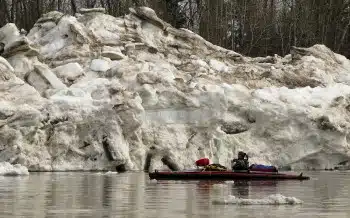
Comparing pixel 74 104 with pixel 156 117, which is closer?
pixel 74 104

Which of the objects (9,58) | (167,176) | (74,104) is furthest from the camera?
(9,58)

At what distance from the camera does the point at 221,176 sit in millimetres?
24156

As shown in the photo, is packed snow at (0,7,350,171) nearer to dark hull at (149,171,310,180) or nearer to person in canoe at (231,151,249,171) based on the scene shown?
dark hull at (149,171,310,180)

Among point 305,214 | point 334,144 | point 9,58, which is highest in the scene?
point 9,58

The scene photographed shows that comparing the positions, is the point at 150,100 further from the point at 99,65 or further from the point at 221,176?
the point at 221,176

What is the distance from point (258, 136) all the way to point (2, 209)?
63.9 ft

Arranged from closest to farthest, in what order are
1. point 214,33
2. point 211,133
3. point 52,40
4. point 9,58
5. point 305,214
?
point 305,214
point 211,133
point 9,58
point 52,40
point 214,33

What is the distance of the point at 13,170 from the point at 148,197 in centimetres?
930

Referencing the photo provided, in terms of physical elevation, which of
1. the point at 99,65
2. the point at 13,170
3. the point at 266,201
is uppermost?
the point at 99,65

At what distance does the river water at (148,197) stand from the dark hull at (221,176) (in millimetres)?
598

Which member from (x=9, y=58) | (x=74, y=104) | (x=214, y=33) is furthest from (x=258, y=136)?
(x=214, y=33)

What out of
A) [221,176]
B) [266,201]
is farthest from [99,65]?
[266,201]

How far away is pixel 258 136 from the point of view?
3256 centimetres

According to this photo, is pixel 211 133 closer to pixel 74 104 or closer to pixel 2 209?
pixel 74 104
